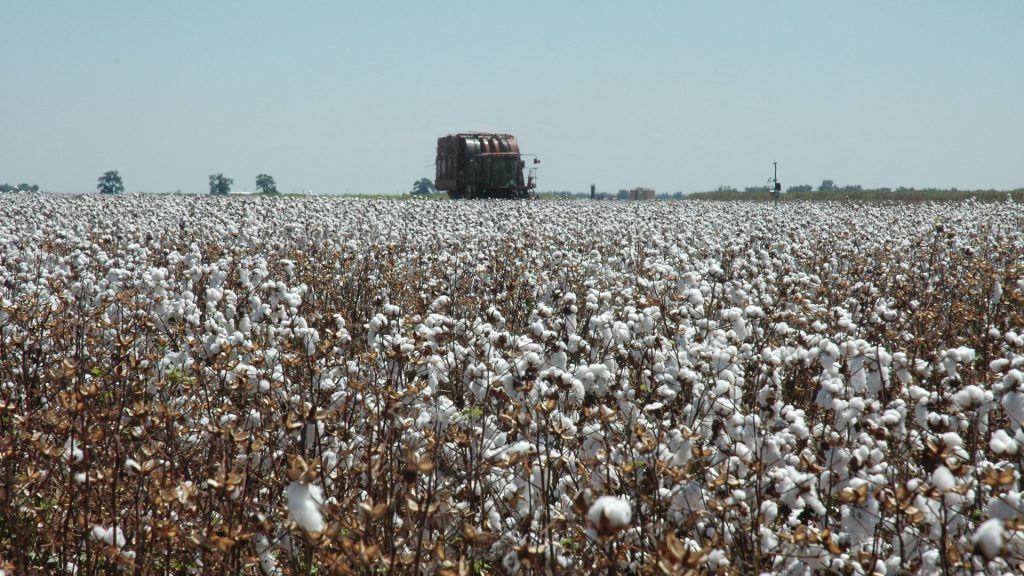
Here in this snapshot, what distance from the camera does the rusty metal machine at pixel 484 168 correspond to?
41344 millimetres

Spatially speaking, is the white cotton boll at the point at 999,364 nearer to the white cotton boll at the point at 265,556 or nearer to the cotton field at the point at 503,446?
the cotton field at the point at 503,446

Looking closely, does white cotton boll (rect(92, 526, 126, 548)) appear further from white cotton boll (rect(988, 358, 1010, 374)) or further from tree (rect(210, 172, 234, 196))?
tree (rect(210, 172, 234, 196))

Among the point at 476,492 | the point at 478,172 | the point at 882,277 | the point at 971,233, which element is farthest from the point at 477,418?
the point at 478,172

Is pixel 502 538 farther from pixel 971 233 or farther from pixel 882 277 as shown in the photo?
pixel 971 233

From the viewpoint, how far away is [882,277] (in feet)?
34.9

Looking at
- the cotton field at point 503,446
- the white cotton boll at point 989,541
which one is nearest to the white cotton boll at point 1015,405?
the cotton field at point 503,446

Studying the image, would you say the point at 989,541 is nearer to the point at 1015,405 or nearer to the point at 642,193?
the point at 1015,405

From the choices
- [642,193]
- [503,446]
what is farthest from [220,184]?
[503,446]

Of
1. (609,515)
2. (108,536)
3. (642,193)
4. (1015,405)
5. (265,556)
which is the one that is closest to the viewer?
(609,515)

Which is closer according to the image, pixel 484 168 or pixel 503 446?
pixel 503 446

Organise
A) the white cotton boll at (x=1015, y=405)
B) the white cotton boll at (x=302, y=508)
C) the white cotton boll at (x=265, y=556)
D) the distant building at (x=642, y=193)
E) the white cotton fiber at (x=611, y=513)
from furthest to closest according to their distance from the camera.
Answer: the distant building at (x=642, y=193)
the white cotton boll at (x=265, y=556)
the white cotton boll at (x=1015, y=405)
the white cotton boll at (x=302, y=508)
the white cotton fiber at (x=611, y=513)

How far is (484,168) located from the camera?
41.3m

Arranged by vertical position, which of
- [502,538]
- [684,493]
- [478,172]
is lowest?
[502,538]

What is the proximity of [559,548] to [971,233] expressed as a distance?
17.0 metres
